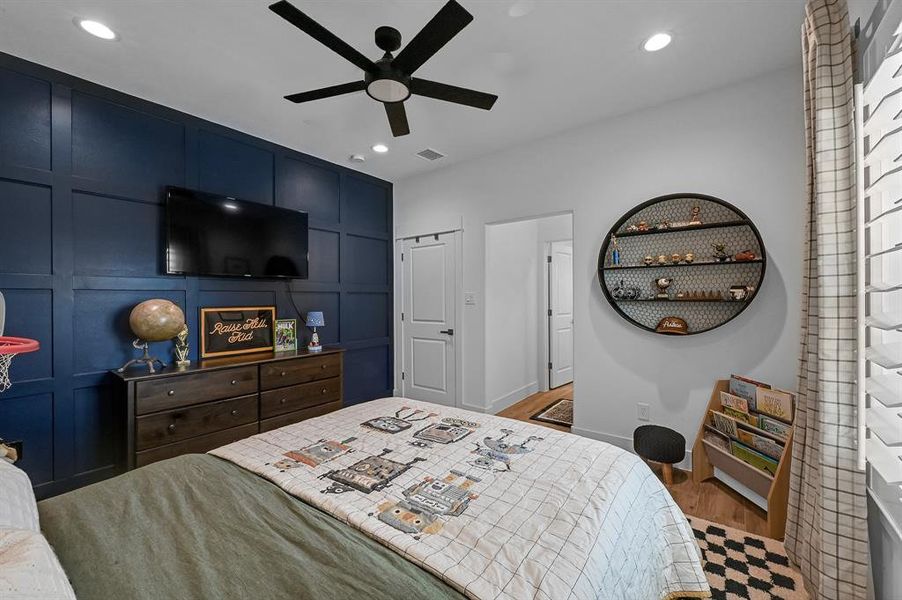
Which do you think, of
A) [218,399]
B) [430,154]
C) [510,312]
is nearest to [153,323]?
[218,399]

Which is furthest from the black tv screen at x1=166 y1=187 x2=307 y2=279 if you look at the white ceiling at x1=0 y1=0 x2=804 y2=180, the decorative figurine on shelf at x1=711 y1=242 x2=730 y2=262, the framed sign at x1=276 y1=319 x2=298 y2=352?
the decorative figurine on shelf at x1=711 y1=242 x2=730 y2=262

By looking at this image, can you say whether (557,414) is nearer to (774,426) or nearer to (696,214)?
(774,426)

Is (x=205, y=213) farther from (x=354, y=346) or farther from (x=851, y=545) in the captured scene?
(x=851, y=545)

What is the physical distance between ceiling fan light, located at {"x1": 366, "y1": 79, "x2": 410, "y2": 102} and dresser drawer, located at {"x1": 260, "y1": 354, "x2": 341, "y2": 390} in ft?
7.26

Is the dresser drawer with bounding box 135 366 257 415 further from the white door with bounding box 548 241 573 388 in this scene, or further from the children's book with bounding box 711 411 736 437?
the white door with bounding box 548 241 573 388

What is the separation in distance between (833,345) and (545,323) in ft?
12.1

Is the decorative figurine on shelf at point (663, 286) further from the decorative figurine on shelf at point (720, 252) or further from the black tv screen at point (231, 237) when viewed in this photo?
the black tv screen at point (231, 237)

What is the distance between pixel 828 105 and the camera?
1573 mm

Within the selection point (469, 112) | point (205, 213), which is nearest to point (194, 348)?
point (205, 213)

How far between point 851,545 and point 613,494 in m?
1.00

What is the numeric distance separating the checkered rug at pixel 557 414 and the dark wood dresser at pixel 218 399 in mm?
2137

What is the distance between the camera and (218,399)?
9.18ft

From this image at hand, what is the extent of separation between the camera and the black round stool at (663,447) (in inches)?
99.0

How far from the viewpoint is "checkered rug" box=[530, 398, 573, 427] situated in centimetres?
393
